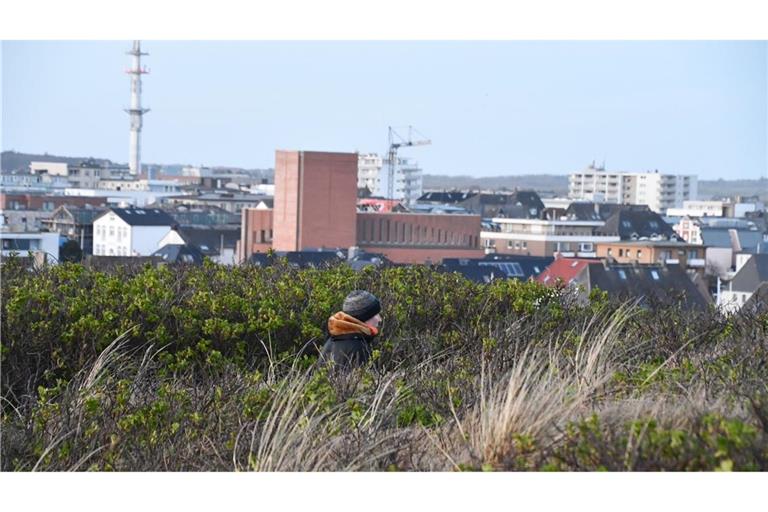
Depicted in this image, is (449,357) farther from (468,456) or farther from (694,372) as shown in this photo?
(468,456)

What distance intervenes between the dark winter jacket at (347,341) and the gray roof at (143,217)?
2795 inches

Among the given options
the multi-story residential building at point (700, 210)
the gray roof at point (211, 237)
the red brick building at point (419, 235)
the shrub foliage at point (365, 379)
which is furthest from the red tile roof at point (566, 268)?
the multi-story residential building at point (700, 210)

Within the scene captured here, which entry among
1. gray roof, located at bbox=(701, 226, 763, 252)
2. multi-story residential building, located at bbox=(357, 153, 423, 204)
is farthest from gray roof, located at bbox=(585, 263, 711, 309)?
multi-story residential building, located at bbox=(357, 153, 423, 204)

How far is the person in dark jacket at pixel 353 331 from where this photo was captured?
7488 millimetres

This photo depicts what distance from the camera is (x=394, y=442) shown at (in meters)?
5.88

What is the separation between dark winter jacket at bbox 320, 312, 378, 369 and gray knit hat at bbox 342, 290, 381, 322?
4 centimetres

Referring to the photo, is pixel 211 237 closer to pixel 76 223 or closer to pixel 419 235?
pixel 76 223

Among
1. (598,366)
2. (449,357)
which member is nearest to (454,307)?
(449,357)

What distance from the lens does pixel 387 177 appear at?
181250 mm

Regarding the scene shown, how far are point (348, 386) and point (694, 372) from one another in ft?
5.97

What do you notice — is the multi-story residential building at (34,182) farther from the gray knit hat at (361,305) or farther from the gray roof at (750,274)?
the gray knit hat at (361,305)

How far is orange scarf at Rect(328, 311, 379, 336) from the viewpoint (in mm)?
7531

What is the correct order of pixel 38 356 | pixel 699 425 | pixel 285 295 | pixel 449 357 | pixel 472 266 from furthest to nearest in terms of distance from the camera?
pixel 472 266, pixel 285 295, pixel 449 357, pixel 38 356, pixel 699 425

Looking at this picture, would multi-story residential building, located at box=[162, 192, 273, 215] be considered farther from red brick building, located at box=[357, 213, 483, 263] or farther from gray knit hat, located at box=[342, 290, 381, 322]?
gray knit hat, located at box=[342, 290, 381, 322]
